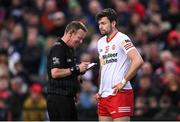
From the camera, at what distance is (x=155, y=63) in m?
16.9

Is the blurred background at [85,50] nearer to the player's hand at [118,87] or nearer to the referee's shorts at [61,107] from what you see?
the referee's shorts at [61,107]

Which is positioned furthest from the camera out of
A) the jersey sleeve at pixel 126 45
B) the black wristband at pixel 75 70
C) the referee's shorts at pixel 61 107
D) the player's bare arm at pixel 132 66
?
the referee's shorts at pixel 61 107

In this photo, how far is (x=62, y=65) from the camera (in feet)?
35.2

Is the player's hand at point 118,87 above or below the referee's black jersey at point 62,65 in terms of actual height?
below

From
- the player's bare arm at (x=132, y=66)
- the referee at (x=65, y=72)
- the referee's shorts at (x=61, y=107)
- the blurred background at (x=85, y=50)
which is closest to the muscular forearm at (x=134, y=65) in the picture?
the player's bare arm at (x=132, y=66)

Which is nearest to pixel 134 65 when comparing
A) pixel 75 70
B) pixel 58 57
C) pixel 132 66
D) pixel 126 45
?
pixel 132 66

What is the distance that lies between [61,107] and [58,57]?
0.74 metres

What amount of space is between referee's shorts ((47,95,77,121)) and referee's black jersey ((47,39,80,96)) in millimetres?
75

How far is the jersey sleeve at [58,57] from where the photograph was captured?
10719mm

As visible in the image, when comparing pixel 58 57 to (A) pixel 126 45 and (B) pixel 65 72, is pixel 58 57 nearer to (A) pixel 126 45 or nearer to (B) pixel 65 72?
(B) pixel 65 72

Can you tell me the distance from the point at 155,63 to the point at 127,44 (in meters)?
6.58

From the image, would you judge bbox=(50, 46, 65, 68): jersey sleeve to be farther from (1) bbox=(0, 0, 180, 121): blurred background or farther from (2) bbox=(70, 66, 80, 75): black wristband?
(1) bbox=(0, 0, 180, 121): blurred background

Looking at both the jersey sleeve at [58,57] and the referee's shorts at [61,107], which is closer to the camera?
the jersey sleeve at [58,57]

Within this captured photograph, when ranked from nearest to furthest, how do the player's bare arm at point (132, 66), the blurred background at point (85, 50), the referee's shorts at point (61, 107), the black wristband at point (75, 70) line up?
the player's bare arm at point (132, 66), the black wristband at point (75, 70), the referee's shorts at point (61, 107), the blurred background at point (85, 50)
